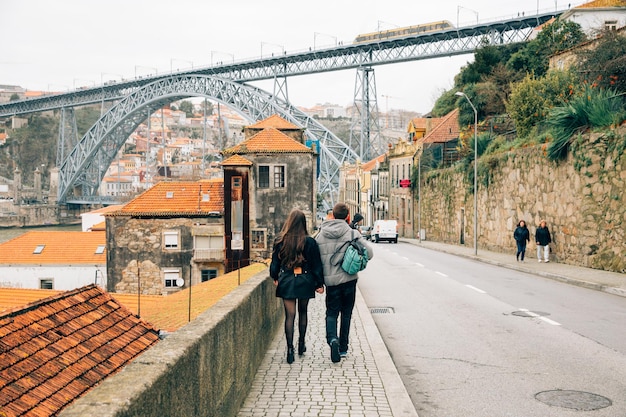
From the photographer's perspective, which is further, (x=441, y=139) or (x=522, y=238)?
(x=441, y=139)

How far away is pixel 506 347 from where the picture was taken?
783 centimetres

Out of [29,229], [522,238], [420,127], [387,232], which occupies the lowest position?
[29,229]

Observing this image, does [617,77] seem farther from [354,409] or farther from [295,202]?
[295,202]

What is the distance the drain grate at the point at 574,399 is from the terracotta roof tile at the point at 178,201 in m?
34.7

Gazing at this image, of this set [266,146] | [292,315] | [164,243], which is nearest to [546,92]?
[266,146]

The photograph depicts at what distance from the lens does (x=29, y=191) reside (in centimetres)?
12762

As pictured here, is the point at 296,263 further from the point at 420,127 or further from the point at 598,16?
the point at 420,127

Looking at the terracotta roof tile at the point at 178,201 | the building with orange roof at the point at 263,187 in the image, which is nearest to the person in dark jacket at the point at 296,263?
the building with orange roof at the point at 263,187

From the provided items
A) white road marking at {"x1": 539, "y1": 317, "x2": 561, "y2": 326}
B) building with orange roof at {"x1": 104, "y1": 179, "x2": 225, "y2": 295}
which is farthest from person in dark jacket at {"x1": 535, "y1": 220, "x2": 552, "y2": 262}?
building with orange roof at {"x1": 104, "y1": 179, "x2": 225, "y2": 295}

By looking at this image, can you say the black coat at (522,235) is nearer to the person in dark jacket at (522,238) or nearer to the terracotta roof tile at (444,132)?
the person in dark jacket at (522,238)

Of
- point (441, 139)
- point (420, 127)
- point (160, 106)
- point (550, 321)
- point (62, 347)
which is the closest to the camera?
point (62, 347)

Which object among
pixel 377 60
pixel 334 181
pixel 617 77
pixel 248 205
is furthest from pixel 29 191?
pixel 617 77

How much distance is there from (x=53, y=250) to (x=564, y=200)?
3583cm

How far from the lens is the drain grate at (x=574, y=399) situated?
5.46 metres
